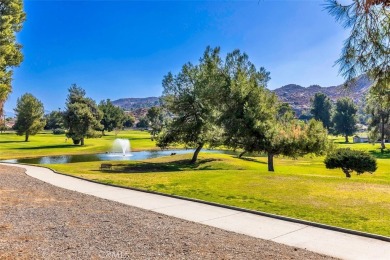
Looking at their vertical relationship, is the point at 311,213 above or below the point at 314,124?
below

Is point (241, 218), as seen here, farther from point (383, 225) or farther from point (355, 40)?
point (355, 40)

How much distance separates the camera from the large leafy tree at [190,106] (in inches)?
1331

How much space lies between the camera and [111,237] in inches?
321

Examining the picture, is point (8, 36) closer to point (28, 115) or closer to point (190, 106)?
point (190, 106)

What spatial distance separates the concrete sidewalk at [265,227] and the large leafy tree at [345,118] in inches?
4258

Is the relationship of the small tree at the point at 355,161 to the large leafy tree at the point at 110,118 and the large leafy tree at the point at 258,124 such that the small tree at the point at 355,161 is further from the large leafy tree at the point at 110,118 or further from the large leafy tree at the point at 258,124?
the large leafy tree at the point at 110,118

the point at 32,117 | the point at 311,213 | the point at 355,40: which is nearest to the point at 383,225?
the point at 311,213

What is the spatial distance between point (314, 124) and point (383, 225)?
21.8 metres

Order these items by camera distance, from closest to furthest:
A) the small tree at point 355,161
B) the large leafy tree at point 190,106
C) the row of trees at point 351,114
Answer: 1. the row of trees at point 351,114
2. the small tree at point 355,161
3. the large leafy tree at point 190,106

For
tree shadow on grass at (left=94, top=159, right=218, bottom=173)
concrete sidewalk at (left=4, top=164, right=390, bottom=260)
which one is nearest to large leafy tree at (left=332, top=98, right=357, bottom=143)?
tree shadow on grass at (left=94, top=159, right=218, bottom=173)

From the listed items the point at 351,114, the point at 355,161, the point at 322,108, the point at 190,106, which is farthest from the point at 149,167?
the point at 322,108

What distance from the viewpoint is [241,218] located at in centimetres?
1074

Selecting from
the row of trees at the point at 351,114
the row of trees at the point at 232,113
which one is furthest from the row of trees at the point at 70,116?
the row of trees at the point at 351,114

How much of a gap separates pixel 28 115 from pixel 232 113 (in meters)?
59.9
